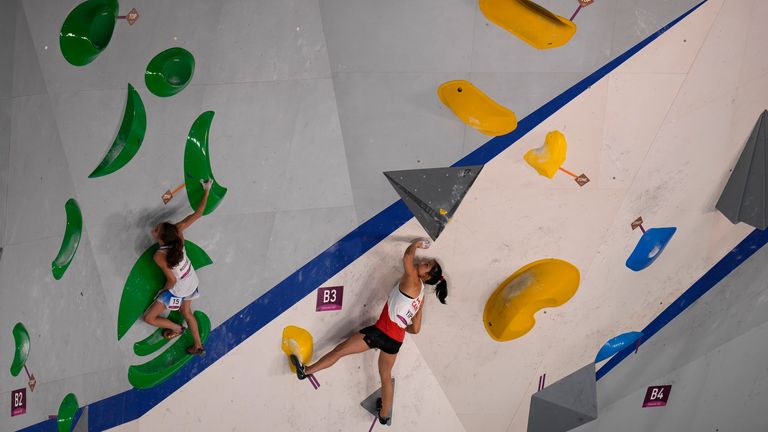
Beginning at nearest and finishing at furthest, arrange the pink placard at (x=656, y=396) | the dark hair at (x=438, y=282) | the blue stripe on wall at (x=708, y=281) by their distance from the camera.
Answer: the dark hair at (x=438, y=282)
the blue stripe on wall at (x=708, y=281)
the pink placard at (x=656, y=396)

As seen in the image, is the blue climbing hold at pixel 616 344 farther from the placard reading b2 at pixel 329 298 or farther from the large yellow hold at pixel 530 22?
the large yellow hold at pixel 530 22

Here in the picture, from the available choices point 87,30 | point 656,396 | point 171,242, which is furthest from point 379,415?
point 87,30

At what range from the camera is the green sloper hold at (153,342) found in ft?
13.0

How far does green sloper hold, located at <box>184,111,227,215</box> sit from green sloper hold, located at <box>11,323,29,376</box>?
0.93 metres

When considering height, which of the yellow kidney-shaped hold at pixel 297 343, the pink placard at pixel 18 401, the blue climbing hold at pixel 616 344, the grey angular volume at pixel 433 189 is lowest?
the pink placard at pixel 18 401

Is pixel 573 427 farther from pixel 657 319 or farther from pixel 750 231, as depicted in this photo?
pixel 750 231

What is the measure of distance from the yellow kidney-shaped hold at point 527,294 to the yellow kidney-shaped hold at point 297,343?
2.82 feet

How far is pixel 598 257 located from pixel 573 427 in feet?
3.17

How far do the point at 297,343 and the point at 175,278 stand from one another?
686 mm

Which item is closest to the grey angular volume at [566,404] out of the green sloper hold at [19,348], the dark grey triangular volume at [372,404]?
the dark grey triangular volume at [372,404]

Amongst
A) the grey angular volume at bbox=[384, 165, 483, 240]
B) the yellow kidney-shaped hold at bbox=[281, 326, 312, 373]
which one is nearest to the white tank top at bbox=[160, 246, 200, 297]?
the yellow kidney-shaped hold at bbox=[281, 326, 312, 373]

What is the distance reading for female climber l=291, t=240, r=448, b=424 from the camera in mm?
4066

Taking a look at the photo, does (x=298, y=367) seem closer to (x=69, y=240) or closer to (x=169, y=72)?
(x=69, y=240)

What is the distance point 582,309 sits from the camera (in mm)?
4379
